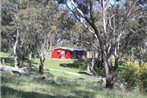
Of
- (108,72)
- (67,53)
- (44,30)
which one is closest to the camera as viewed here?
(108,72)

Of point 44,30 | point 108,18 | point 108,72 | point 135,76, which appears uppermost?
point 44,30

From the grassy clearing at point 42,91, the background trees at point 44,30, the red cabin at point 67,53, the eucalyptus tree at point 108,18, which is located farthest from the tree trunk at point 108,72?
the red cabin at point 67,53

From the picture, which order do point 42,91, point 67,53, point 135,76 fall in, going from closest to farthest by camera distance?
point 42,91 < point 135,76 < point 67,53

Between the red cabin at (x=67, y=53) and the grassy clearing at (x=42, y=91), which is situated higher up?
the red cabin at (x=67, y=53)

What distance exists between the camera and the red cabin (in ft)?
301

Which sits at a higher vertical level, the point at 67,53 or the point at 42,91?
the point at 67,53

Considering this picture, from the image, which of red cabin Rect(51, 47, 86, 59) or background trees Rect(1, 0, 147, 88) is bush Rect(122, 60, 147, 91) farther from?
red cabin Rect(51, 47, 86, 59)

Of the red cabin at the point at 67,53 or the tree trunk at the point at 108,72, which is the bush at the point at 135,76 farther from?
the red cabin at the point at 67,53

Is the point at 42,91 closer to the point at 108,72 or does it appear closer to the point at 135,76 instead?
the point at 108,72

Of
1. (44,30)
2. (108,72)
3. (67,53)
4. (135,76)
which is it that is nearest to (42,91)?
(108,72)

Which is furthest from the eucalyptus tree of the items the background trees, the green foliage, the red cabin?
the red cabin

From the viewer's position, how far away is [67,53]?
94000 millimetres

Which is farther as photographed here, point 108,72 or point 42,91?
point 108,72

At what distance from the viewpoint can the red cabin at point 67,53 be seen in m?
91.9
